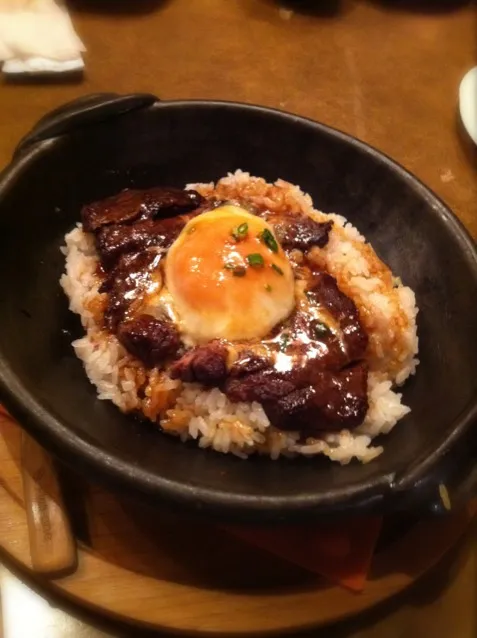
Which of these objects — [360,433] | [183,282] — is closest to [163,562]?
[360,433]

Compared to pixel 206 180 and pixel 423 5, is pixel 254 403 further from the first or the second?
pixel 423 5

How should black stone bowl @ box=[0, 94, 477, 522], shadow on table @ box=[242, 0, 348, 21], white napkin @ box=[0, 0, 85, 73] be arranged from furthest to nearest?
shadow on table @ box=[242, 0, 348, 21], white napkin @ box=[0, 0, 85, 73], black stone bowl @ box=[0, 94, 477, 522]

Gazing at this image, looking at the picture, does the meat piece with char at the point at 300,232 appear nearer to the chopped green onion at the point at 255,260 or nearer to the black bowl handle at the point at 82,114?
the chopped green onion at the point at 255,260

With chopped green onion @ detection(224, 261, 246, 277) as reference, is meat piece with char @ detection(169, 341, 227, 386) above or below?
below

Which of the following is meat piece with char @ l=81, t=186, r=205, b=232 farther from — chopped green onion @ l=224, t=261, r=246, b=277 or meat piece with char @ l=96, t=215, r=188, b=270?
chopped green onion @ l=224, t=261, r=246, b=277

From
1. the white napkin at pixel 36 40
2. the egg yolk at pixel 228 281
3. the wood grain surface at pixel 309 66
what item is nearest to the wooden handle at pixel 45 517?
the egg yolk at pixel 228 281

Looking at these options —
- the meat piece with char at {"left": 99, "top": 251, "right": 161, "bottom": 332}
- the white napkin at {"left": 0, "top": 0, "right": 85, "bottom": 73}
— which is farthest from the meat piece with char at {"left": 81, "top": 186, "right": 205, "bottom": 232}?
the white napkin at {"left": 0, "top": 0, "right": 85, "bottom": 73}

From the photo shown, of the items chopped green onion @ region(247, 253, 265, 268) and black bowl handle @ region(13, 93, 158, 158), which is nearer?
chopped green onion @ region(247, 253, 265, 268)
